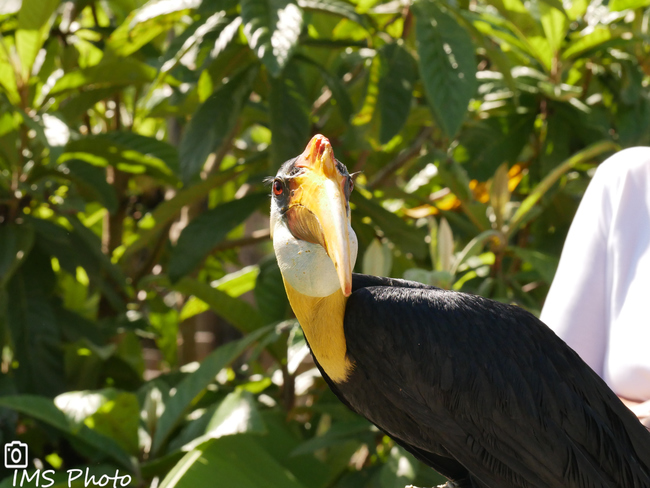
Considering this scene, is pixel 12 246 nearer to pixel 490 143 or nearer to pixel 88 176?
pixel 88 176

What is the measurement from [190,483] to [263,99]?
1.24 meters

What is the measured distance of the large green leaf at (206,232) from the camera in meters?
2.17

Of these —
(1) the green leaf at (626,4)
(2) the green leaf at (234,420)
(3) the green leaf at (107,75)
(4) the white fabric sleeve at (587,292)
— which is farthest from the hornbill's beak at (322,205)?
(1) the green leaf at (626,4)

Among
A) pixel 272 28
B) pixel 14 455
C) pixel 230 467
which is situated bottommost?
pixel 14 455

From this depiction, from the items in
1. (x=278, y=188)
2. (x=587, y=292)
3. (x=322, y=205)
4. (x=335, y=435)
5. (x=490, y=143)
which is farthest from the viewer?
(x=490, y=143)

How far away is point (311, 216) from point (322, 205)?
0.04 meters

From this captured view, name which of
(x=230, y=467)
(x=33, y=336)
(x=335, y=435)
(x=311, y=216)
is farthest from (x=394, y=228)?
(x=311, y=216)

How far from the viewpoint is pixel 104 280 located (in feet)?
7.89

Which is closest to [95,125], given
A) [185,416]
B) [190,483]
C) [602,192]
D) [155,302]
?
[155,302]

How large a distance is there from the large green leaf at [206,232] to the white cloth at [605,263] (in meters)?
1.11

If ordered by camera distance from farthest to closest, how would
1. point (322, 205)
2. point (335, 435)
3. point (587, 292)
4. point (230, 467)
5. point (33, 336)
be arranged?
point (33, 336) → point (335, 435) → point (230, 467) → point (587, 292) → point (322, 205)

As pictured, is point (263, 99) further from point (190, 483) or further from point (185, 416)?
point (190, 483)

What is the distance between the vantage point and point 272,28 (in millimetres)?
1829

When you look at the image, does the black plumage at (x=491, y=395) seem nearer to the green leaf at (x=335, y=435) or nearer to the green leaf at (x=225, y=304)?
the green leaf at (x=335, y=435)
